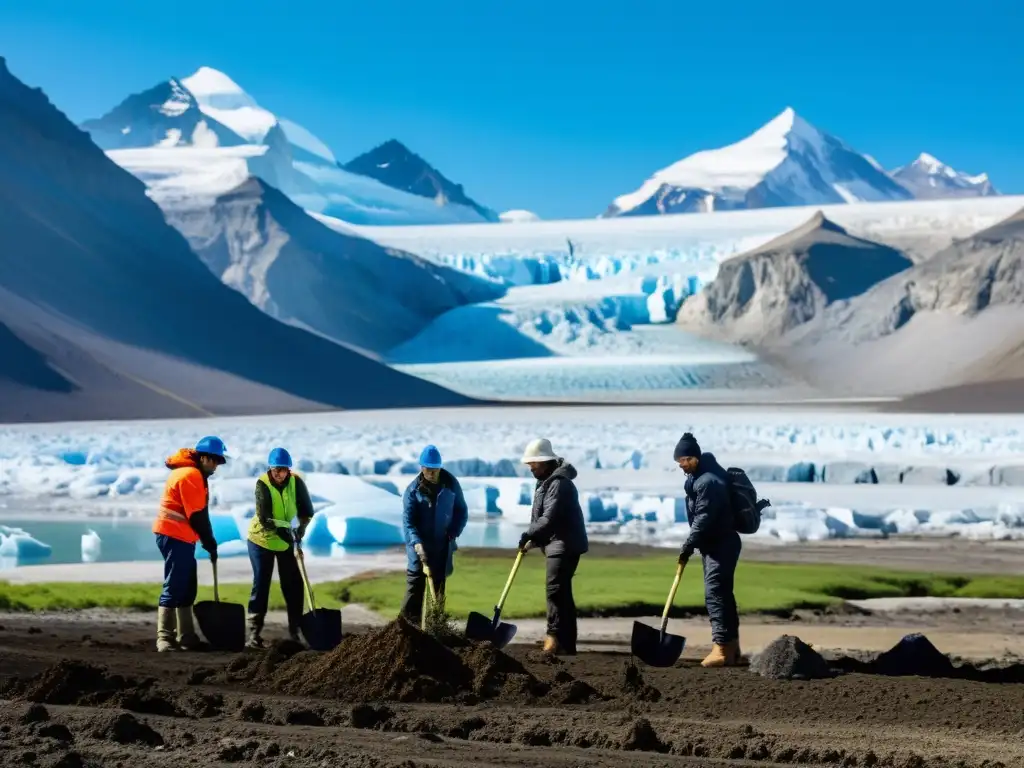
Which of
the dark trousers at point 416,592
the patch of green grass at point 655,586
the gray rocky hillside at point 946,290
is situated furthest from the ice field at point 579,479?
the gray rocky hillside at point 946,290

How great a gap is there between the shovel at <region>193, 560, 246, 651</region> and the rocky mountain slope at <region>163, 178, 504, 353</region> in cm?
6532

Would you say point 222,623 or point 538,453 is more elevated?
point 538,453

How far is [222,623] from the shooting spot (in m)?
8.05

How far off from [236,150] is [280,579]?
365ft

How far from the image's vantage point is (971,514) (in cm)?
1714

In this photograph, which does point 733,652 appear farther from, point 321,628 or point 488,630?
point 321,628

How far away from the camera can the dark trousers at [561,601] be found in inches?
311

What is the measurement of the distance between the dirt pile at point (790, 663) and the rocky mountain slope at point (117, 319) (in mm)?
35275

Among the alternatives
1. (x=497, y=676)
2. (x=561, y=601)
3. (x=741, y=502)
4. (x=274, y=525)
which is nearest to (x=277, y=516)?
(x=274, y=525)

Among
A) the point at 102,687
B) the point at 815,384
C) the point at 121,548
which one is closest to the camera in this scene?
the point at 102,687

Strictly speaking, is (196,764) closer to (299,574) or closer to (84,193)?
(299,574)

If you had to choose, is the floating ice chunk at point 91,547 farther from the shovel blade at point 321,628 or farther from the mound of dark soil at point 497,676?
the mound of dark soil at point 497,676

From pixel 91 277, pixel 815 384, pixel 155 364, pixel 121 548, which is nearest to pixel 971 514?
pixel 121 548

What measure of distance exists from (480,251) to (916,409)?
39.7 m
